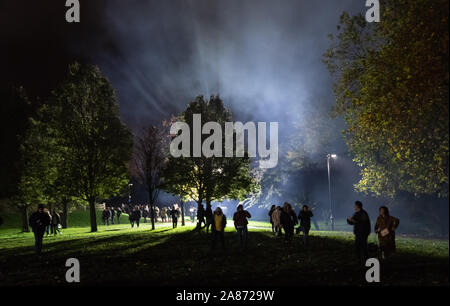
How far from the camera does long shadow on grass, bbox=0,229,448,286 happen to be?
9.77 meters

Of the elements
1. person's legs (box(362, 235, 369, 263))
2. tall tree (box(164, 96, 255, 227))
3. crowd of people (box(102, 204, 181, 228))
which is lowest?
crowd of people (box(102, 204, 181, 228))

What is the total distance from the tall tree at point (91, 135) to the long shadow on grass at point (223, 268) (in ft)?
58.2

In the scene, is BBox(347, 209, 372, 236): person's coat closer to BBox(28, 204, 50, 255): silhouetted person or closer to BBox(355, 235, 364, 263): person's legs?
BBox(355, 235, 364, 263): person's legs

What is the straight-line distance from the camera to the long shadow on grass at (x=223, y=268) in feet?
32.0

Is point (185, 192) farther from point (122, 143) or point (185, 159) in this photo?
point (122, 143)

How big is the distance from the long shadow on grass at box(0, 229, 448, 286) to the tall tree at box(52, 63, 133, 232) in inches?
698

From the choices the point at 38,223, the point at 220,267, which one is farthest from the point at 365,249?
the point at 38,223

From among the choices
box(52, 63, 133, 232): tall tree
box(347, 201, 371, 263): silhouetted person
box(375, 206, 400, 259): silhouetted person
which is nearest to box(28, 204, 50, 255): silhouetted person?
box(347, 201, 371, 263): silhouetted person

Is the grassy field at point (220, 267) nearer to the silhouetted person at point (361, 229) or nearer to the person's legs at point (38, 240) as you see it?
the person's legs at point (38, 240)

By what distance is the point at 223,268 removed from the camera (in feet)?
38.8

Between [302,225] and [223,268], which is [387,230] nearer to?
[302,225]

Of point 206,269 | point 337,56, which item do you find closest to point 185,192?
point 337,56

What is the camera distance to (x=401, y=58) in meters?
14.9

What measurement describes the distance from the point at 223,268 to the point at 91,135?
27023mm
